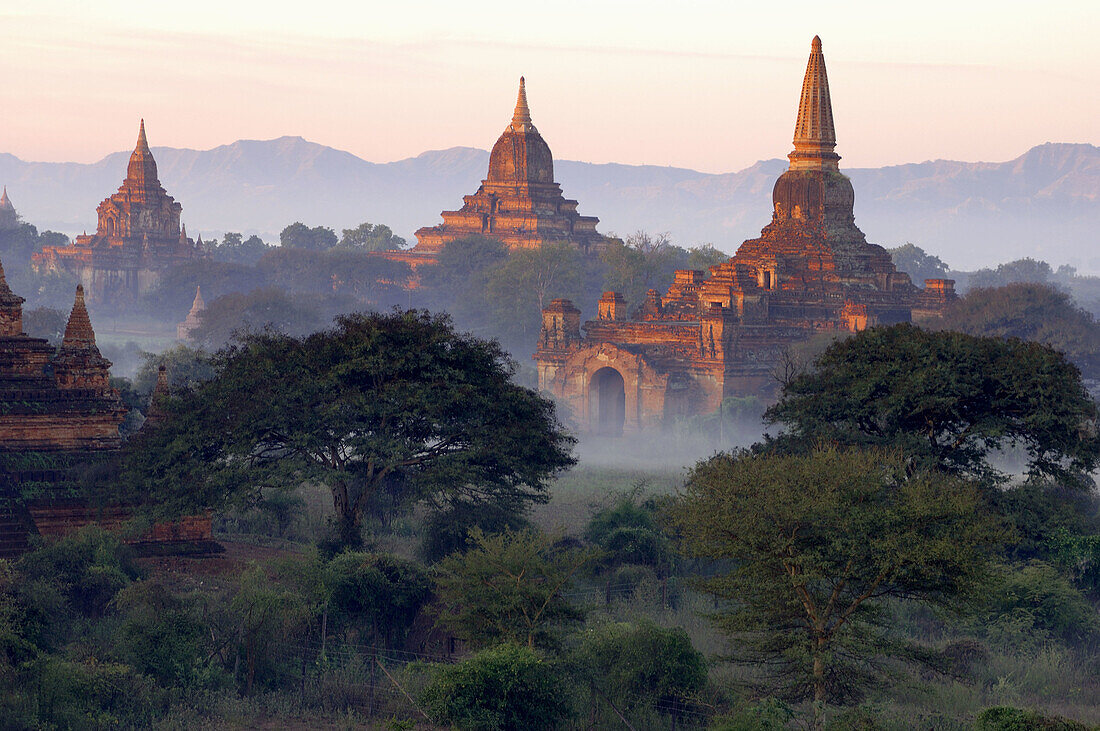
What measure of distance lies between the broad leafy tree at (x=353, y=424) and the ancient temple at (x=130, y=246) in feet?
334

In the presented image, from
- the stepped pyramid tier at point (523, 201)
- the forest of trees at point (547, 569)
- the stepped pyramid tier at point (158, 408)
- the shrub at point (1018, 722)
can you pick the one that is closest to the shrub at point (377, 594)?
the forest of trees at point (547, 569)

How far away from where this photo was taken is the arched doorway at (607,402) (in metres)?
72.6

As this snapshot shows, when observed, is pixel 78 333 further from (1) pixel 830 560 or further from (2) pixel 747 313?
(2) pixel 747 313

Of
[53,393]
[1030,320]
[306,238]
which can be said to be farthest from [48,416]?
[306,238]

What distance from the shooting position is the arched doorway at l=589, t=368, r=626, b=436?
238ft

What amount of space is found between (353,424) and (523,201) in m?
84.7

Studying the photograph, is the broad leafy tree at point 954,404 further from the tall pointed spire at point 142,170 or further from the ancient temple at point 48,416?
the tall pointed spire at point 142,170

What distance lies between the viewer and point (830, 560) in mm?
24484

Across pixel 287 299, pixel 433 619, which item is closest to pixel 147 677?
pixel 433 619

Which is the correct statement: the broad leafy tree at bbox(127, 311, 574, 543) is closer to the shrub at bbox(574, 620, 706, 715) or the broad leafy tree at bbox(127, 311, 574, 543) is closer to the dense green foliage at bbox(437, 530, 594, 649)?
the dense green foliage at bbox(437, 530, 594, 649)

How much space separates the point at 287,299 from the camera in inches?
4131

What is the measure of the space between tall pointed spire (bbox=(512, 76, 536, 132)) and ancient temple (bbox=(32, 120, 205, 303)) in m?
32.7

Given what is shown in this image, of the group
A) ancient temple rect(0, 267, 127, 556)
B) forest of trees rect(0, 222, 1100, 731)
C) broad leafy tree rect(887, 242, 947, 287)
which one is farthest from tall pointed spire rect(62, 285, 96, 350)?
broad leafy tree rect(887, 242, 947, 287)

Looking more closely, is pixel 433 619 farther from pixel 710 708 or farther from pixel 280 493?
pixel 280 493
